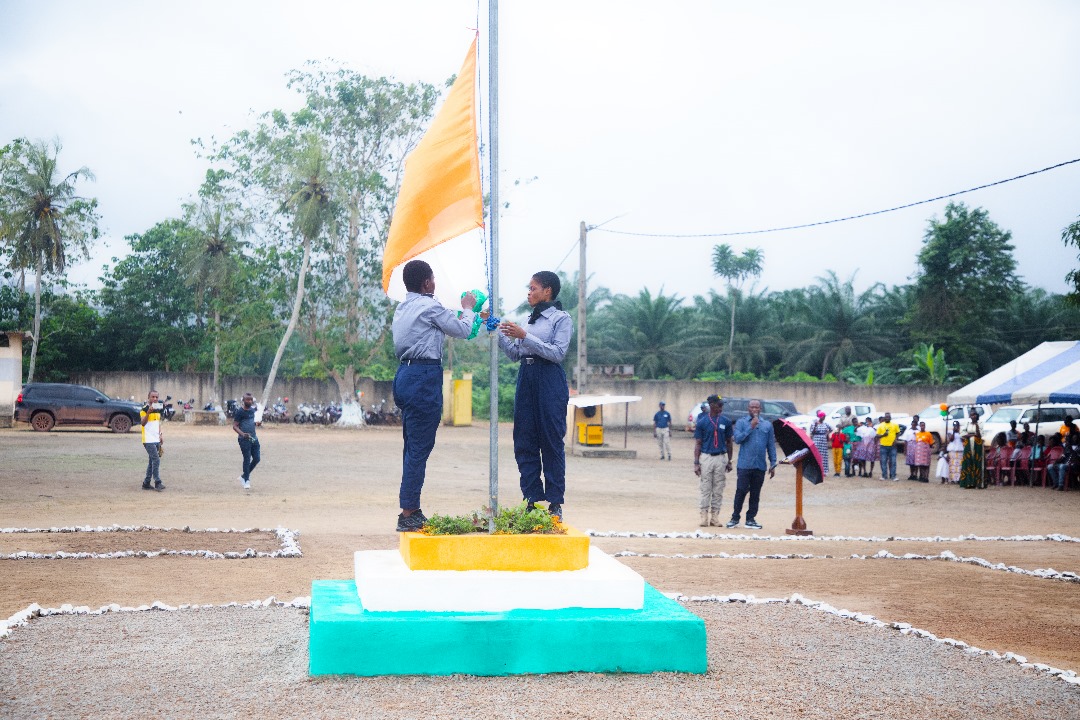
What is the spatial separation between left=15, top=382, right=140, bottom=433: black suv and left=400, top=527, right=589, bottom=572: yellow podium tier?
32.3m

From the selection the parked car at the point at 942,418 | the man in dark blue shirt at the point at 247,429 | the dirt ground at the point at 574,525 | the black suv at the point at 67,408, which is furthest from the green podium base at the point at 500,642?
the black suv at the point at 67,408

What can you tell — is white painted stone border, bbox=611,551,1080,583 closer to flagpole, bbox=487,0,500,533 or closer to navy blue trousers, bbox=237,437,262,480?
flagpole, bbox=487,0,500,533

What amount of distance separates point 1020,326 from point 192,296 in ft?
132

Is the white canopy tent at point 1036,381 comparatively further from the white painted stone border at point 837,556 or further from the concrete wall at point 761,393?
the concrete wall at point 761,393

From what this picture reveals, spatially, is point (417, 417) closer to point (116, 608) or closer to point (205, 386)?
point (116, 608)

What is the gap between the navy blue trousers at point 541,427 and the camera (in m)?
7.10

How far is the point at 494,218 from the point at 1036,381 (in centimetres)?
1972

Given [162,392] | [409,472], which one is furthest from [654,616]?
[162,392]

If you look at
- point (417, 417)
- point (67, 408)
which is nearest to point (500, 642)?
point (417, 417)

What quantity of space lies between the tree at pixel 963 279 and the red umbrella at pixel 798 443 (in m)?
34.3

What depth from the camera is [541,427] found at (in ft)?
23.3

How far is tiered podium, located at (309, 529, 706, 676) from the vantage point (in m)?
5.54

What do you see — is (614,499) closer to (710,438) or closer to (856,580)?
(710,438)

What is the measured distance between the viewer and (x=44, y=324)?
162 feet
